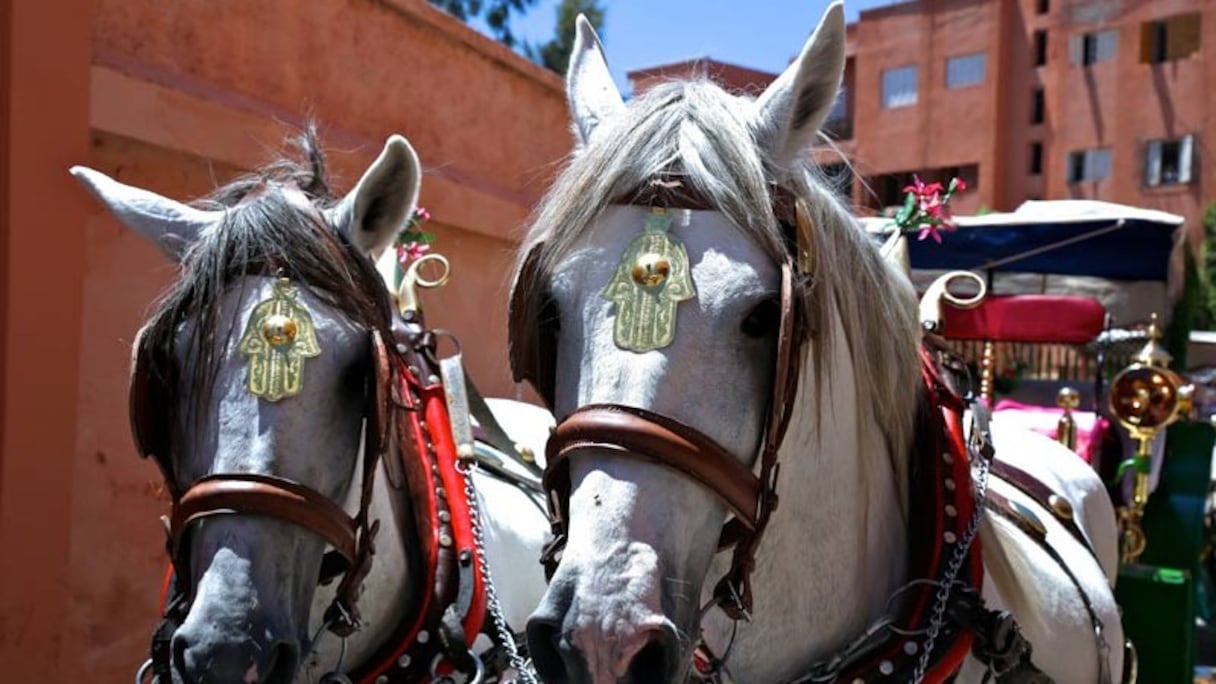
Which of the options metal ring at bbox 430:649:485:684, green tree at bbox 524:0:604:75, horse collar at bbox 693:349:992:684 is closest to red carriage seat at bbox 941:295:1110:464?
horse collar at bbox 693:349:992:684

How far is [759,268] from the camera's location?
1517 mm

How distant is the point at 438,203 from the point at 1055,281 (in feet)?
10.9

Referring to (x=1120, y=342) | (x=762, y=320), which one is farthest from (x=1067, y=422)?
(x=762, y=320)

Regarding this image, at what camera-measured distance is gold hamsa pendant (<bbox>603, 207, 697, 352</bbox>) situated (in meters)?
1.44

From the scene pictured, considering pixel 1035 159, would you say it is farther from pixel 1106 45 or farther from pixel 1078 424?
pixel 1078 424

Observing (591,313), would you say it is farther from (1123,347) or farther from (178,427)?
(1123,347)

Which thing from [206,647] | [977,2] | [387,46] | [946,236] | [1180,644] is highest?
[977,2]

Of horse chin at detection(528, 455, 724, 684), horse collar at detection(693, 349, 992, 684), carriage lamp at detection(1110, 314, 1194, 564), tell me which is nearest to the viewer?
horse chin at detection(528, 455, 724, 684)

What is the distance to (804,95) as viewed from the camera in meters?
1.70

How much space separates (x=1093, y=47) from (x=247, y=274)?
26.5m

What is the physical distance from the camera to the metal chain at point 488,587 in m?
2.19

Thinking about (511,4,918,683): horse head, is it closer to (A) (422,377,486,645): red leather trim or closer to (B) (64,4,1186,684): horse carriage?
(B) (64,4,1186,684): horse carriage

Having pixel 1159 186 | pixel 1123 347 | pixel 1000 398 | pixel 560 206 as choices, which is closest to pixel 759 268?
pixel 560 206

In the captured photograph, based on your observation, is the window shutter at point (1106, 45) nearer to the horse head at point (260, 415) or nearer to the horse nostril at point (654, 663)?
the horse head at point (260, 415)
